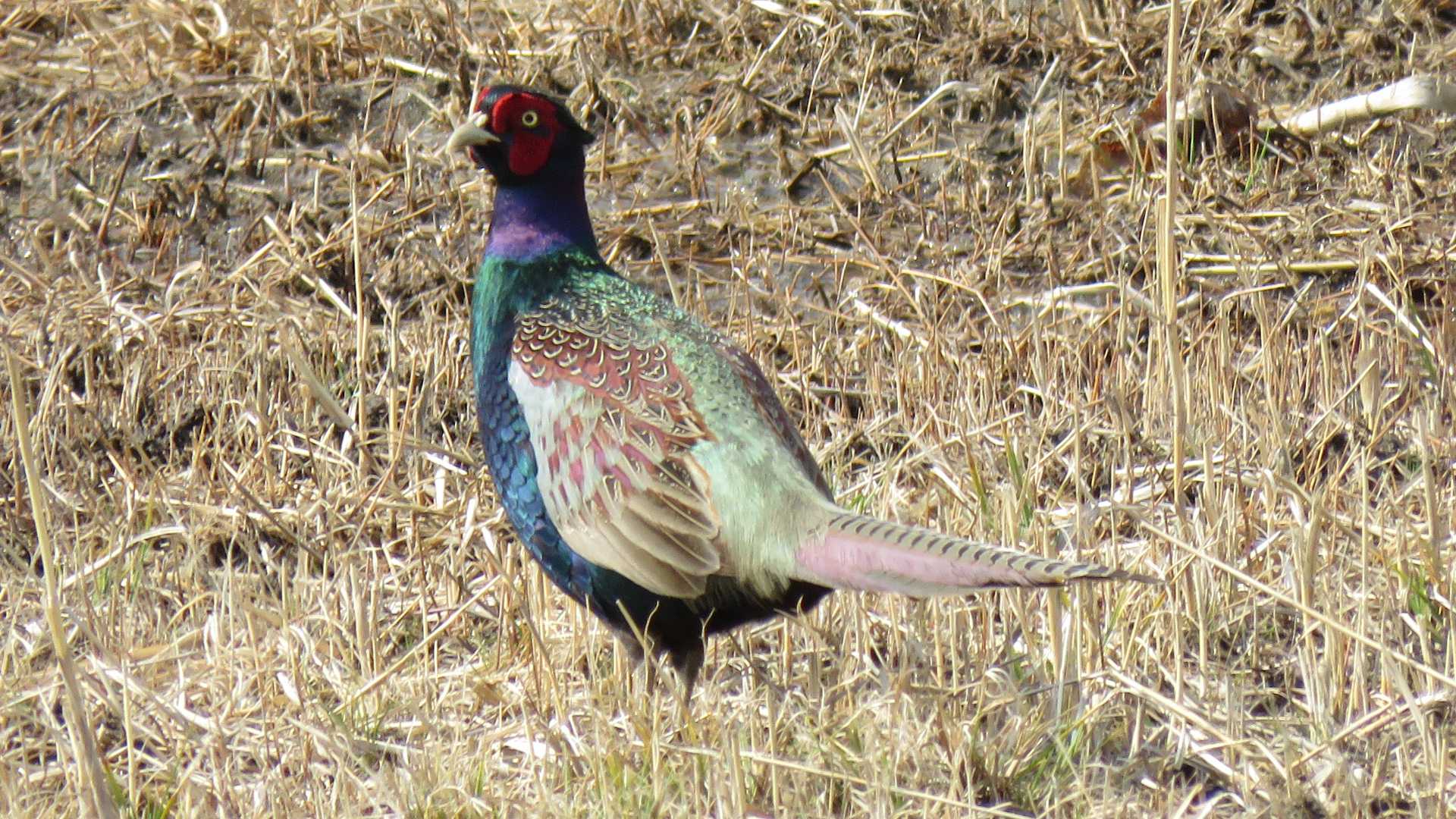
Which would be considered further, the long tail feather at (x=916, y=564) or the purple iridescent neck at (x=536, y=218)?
the purple iridescent neck at (x=536, y=218)

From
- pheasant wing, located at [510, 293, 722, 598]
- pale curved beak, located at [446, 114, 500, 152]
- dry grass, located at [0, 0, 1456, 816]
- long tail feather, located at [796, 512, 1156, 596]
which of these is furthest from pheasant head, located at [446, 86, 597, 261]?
long tail feather, located at [796, 512, 1156, 596]

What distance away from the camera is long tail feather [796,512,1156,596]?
3.10 metres

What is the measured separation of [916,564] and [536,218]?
1.38 metres

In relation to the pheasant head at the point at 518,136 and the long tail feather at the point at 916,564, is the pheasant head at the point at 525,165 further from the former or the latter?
the long tail feather at the point at 916,564

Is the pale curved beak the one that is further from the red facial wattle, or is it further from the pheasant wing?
the pheasant wing

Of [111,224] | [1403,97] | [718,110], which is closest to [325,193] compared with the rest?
[111,224]

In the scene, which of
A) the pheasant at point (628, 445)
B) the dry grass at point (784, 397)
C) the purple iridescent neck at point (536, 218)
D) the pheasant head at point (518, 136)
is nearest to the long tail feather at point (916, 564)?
the pheasant at point (628, 445)

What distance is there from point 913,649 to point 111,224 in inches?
134

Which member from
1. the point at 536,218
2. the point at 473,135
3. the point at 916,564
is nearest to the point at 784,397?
the point at 536,218

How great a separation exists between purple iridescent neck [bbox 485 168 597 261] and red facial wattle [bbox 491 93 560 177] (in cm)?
4

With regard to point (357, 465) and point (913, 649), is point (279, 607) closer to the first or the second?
point (357, 465)

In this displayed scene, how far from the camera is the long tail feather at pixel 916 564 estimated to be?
310 cm

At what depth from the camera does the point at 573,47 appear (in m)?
6.73

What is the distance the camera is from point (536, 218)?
4.28m
